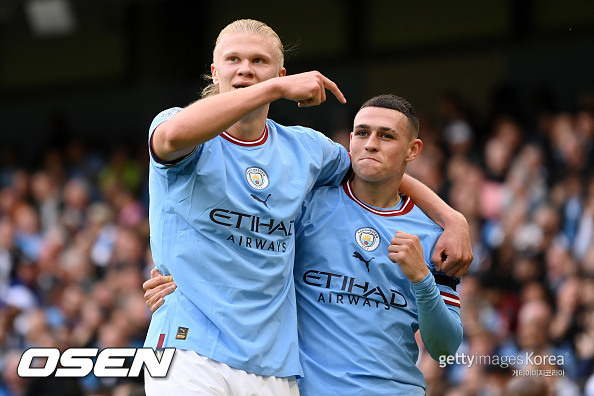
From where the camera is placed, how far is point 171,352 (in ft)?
11.8

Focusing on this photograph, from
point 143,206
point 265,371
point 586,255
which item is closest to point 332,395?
point 265,371

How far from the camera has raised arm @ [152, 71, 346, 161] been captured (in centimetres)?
343

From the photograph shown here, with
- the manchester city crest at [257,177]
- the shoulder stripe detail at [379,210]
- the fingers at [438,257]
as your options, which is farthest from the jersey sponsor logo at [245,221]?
the fingers at [438,257]

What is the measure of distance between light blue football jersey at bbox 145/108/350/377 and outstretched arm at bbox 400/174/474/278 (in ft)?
2.71

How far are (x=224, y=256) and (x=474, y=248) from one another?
538cm

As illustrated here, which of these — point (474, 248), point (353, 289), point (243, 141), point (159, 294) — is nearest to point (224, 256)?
point (159, 294)

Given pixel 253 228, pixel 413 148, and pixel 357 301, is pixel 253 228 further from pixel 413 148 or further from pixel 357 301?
pixel 413 148

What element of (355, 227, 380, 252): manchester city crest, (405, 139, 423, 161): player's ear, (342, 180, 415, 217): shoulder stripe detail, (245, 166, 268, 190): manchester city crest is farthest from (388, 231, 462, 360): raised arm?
(245, 166, 268, 190): manchester city crest

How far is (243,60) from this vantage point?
12.7 ft

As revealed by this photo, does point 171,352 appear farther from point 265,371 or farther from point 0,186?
point 0,186

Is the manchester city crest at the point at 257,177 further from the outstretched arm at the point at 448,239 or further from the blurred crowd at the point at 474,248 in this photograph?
the blurred crowd at the point at 474,248

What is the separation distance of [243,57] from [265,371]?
4.28 ft

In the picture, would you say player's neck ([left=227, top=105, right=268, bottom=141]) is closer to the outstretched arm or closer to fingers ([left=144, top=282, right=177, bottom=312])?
fingers ([left=144, top=282, right=177, bottom=312])

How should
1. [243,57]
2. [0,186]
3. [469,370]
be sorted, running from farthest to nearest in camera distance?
[0,186]
[469,370]
[243,57]
